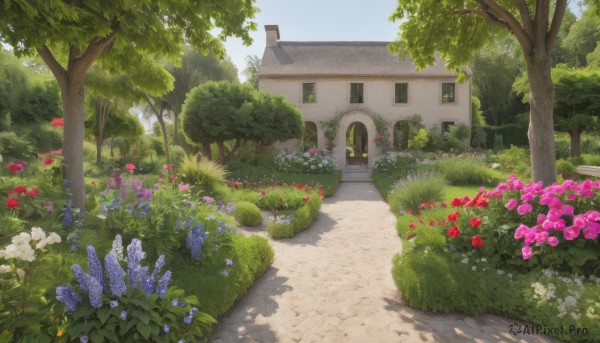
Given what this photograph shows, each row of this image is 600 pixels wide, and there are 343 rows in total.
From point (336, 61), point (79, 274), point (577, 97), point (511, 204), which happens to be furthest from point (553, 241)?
point (336, 61)

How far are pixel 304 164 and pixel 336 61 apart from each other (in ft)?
29.0

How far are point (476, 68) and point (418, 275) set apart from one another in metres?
32.4

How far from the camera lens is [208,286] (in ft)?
13.3

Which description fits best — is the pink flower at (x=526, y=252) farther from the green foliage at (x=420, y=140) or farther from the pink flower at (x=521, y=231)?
the green foliage at (x=420, y=140)

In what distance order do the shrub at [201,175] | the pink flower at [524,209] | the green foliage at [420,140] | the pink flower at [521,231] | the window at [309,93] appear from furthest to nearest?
the window at [309,93]
the green foliage at [420,140]
the shrub at [201,175]
the pink flower at [524,209]
the pink flower at [521,231]

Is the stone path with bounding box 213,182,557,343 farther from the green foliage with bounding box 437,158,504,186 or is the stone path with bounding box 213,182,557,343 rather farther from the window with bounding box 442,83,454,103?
the window with bounding box 442,83,454,103

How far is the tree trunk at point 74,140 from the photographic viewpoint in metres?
5.95

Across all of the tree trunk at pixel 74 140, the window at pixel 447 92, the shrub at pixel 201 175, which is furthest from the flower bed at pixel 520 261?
the window at pixel 447 92

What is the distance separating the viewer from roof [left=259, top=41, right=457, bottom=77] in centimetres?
2122

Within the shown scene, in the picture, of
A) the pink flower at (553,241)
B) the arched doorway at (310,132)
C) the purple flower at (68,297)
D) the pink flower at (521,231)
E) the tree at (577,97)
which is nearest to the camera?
the purple flower at (68,297)

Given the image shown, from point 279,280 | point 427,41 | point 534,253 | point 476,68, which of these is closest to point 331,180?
point 427,41

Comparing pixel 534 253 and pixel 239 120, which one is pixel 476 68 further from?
pixel 534 253

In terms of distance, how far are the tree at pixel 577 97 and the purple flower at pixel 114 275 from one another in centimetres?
1928

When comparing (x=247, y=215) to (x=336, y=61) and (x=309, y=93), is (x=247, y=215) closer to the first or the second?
(x=309, y=93)
